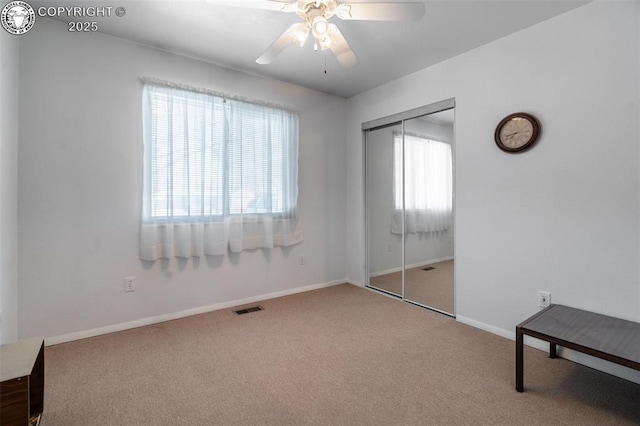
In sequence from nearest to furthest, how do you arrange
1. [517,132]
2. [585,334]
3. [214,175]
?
[585,334], [517,132], [214,175]

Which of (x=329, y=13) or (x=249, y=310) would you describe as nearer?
(x=329, y=13)

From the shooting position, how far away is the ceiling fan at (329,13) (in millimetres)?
1709

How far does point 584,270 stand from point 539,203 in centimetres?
56

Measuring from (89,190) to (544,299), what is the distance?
3.77 metres

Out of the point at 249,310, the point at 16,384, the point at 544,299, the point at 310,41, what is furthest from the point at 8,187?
the point at 544,299

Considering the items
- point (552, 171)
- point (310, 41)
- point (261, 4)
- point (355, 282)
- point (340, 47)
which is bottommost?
point (355, 282)

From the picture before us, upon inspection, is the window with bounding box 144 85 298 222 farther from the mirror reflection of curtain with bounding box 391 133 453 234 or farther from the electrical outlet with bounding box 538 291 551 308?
the electrical outlet with bounding box 538 291 551 308

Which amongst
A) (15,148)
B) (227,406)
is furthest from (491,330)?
(15,148)

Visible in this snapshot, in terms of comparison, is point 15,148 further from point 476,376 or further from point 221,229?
point 476,376

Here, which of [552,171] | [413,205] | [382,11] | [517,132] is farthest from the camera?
[413,205]

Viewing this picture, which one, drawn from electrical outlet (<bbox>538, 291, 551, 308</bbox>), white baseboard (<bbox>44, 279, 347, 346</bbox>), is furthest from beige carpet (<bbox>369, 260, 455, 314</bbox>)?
white baseboard (<bbox>44, 279, 347, 346</bbox>)

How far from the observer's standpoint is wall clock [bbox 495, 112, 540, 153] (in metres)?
2.46

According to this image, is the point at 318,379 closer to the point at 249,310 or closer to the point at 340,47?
the point at 249,310

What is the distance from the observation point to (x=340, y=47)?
204 centimetres
